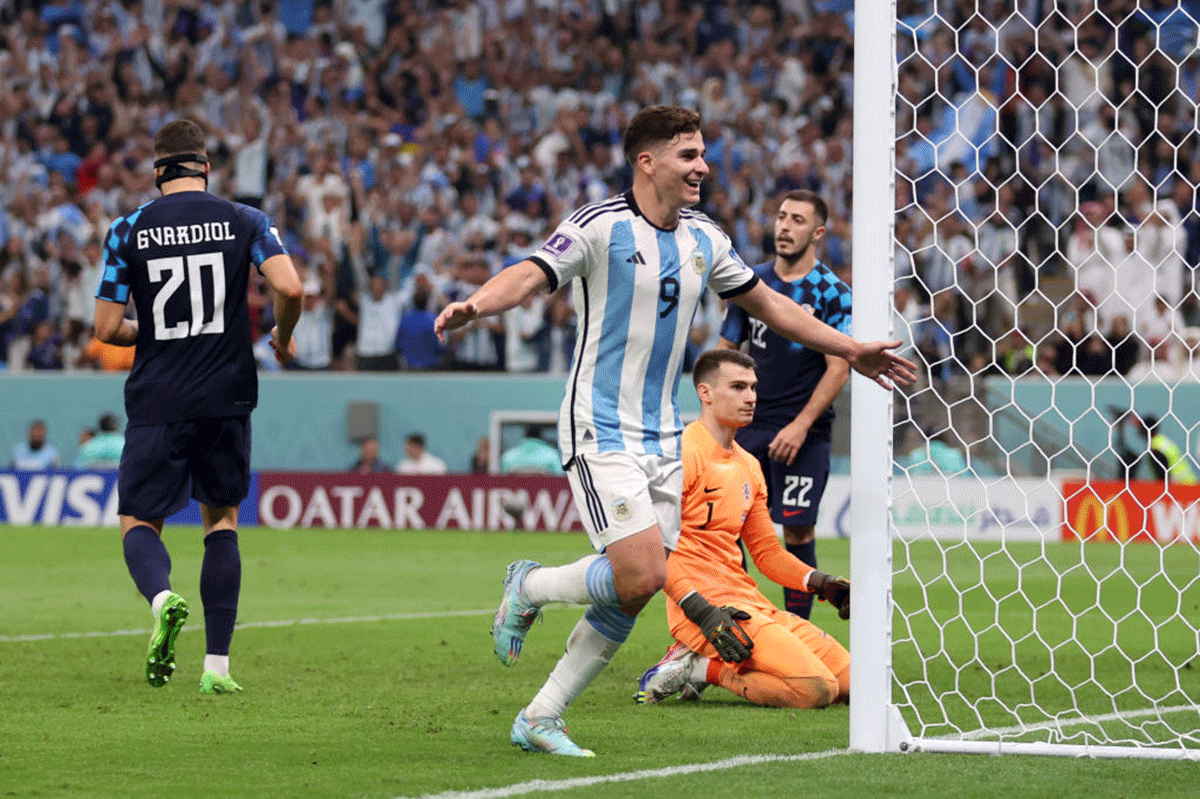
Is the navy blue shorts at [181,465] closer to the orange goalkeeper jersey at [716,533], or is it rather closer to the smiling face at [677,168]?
the orange goalkeeper jersey at [716,533]

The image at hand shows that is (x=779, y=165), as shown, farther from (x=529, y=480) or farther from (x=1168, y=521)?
(x=1168, y=521)

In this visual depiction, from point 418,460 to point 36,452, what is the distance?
4.14 m

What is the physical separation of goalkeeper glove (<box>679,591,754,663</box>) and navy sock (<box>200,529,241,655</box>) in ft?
6.19

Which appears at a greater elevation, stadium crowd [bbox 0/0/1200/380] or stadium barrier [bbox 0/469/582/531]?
stadium crowd [bbox 0/0/1200/380]

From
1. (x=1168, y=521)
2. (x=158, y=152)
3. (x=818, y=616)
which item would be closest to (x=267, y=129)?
(x=1168, y=521)

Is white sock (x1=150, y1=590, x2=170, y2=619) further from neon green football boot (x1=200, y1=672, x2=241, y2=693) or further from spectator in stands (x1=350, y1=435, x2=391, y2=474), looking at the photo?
spectator in stands (x1=350, y1=435, x2=391, y2=474)

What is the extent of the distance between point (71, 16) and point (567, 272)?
20.4 m

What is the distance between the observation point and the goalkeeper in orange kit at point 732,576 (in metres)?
6.39

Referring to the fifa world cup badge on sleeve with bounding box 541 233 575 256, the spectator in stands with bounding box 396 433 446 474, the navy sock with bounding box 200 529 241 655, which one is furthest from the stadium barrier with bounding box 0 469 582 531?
the fifa world cup badge on sleeve with bounding box 541 233 575 256

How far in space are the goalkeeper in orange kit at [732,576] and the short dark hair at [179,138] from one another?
2.15 metres

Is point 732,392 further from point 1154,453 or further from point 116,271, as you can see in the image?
point 1154,453

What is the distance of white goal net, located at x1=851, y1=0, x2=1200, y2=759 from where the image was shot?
5.33 m

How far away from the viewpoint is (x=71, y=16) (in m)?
23.4

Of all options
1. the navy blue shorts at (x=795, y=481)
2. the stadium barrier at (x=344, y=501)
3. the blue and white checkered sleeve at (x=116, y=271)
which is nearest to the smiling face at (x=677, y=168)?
the blue and white checkered sleeve at (x=116, y=271)
